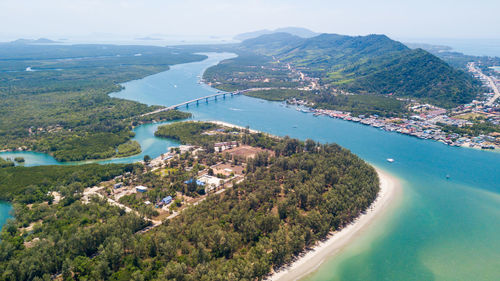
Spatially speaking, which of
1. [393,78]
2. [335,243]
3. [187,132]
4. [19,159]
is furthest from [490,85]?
[19,159]

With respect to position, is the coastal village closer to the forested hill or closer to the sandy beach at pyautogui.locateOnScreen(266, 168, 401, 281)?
the sandy beach at pyautogui.locateOnScreen(266, 168, 401, 281)

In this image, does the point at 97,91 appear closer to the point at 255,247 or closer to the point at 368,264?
the point at 255,247

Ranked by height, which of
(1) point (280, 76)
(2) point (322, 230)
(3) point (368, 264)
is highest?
(1) point (280, 76)

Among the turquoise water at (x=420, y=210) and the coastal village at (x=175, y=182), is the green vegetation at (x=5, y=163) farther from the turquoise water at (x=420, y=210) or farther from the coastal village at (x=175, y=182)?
the turquoise water at (x=420, y=210)

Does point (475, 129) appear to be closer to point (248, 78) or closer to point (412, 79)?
point (412, 79)

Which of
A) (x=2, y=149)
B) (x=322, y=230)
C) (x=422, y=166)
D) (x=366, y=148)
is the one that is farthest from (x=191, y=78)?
(x=322, y=230)

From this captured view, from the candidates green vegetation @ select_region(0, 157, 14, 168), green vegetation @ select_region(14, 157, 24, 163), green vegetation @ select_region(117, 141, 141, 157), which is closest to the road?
green vegetation @ select_region(117, 141, 141, 157)
